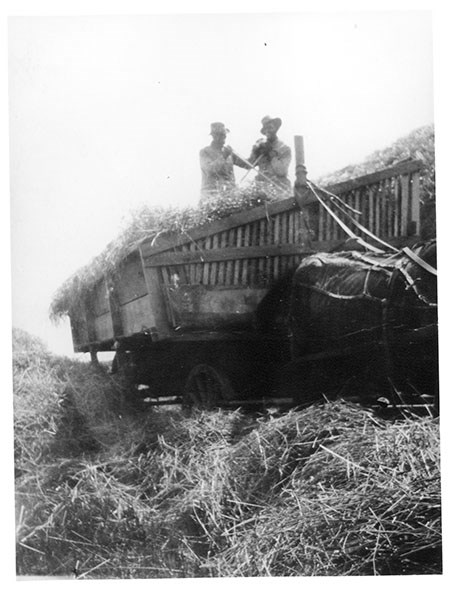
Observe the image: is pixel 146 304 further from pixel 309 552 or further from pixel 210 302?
pixel 309 552

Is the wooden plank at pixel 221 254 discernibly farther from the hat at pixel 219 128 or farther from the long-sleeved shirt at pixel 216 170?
the hat at pixel 219 128

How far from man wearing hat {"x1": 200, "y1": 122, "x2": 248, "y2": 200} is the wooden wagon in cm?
21

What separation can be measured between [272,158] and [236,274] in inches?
29.6

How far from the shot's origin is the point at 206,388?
16.5 feet

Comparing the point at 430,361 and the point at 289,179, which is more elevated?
the point at 289,179

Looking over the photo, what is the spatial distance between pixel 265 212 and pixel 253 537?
197cm

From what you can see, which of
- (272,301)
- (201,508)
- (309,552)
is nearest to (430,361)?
(272,301)

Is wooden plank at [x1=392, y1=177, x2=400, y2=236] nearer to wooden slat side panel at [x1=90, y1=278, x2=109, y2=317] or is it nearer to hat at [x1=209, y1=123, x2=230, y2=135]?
hat at [x1=209, y1=123, x2=230, y2=135]

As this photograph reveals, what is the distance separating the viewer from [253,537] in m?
4.80

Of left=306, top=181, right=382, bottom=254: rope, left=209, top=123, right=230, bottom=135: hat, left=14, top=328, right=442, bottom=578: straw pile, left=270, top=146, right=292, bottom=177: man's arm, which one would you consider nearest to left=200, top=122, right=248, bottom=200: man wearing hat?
left=209, top=123, right=230, bottom=135: hat

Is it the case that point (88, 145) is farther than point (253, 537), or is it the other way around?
point (88, 145)

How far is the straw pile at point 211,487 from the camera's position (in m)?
4.72

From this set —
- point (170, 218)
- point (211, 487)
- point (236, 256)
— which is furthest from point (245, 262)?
point (211, 487)

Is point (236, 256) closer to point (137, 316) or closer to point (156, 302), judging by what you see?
point (156, 302)
